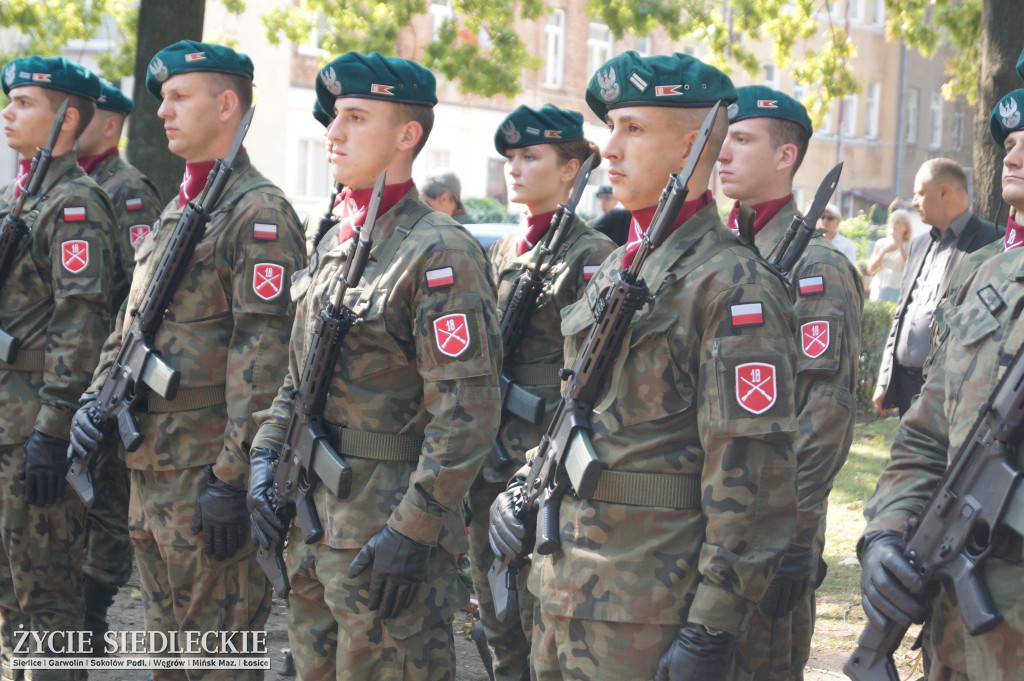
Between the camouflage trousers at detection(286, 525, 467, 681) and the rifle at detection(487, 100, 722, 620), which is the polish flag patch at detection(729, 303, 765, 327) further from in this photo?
the camouflage trousers at detection(286, 525, 467, 681)

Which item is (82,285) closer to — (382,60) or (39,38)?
(382,60)

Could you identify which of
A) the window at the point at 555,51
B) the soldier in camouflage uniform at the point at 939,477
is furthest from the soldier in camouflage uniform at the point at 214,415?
the window at the point at 555,51

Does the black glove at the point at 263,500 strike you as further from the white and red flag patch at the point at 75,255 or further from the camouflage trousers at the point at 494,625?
the white and red flag patch at the point at 75,255

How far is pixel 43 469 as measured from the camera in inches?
178

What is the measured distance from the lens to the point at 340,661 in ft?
10.8

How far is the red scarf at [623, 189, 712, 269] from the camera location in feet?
9.50

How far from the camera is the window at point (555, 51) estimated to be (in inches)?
1137

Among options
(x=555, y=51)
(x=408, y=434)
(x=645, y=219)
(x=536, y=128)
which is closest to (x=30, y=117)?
(x=536, y=128)

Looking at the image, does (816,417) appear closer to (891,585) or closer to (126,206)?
(891,585)

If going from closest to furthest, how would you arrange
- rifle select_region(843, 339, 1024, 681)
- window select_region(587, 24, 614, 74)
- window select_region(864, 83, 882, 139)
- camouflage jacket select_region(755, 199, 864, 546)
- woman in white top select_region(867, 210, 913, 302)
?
1. rifle select_region(843, 339, 1024, 681)
2. camouflage jacket select_region(755, 199, 864, 546)
3. woman in white top select_region(867, 210, 913, 302)
4. window select_region(587, 24, 614, 74)
5. window select_region(864, 83, 882, 139)

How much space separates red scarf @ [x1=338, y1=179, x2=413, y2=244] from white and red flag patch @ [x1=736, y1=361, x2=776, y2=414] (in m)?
1.36

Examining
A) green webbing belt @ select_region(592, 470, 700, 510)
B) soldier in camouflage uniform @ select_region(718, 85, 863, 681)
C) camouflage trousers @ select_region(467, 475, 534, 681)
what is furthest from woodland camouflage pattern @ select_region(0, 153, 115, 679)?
green webbing belt @ select_region(592, 470, 700, 510)

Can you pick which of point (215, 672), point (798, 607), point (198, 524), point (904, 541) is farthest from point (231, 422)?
point (904, 541)

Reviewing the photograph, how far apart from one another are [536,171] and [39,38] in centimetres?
800
